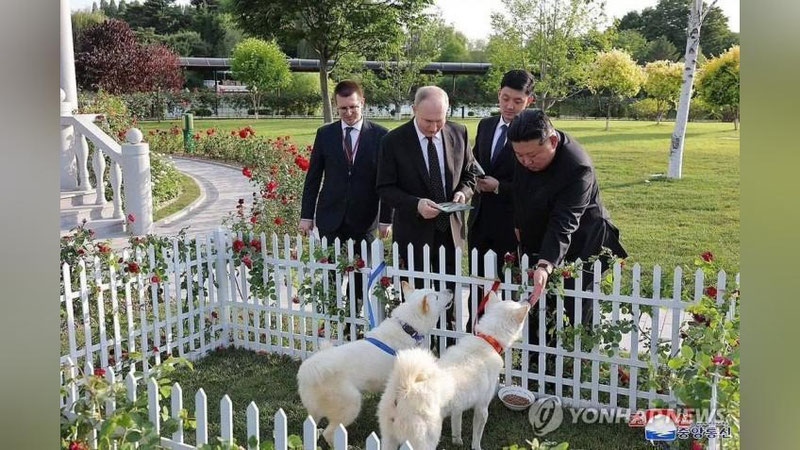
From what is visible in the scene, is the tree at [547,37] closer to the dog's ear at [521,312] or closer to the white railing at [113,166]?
the white railing at [113,166]

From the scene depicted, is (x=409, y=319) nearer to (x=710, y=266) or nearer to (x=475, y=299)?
(x=475, y=299)

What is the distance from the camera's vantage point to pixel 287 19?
18.9 meters

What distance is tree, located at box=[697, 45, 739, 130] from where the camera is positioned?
21.0m

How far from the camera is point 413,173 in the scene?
476 centimetres

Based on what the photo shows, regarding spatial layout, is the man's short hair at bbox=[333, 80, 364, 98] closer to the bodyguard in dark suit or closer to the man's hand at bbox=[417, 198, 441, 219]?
the bodyguard in dark suit

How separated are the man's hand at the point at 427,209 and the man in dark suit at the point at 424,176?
142mm

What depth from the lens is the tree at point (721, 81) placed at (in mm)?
20953

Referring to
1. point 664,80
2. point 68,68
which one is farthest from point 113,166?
point 664,80

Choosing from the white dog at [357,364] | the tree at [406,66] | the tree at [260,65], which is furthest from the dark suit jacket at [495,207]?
the tree at [260,65]

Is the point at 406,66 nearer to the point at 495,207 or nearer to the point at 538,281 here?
the point at 495,207

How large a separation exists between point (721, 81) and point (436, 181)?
19.7 metres
